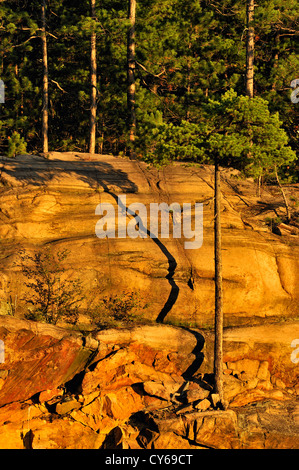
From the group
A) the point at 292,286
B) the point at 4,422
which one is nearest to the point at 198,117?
the point at 292,286

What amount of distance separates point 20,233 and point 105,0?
17209 mm

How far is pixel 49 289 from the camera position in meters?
19.7

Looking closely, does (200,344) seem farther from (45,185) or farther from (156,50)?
(156,50)

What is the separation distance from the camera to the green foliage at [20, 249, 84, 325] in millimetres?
19328

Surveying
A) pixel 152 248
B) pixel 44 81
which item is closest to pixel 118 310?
pixel 152 248

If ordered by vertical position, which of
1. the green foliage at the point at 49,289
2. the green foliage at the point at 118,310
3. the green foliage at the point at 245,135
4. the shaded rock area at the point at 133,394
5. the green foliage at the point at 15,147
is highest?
the green foliage at the point at 245,135

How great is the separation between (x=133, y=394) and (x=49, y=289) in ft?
14.7

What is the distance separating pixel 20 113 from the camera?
109 feet

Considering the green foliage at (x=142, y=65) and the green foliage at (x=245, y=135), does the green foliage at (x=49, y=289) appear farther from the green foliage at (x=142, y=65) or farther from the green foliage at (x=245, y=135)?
the green foliage at (x=142, y=65)

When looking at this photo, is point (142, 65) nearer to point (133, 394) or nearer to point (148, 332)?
point (148, 332)

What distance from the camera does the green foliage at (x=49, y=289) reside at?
19.3 m

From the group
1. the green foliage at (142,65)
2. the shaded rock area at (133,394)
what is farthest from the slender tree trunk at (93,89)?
the shaded rock area at (133,394)

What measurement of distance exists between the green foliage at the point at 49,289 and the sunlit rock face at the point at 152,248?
0.33 meters

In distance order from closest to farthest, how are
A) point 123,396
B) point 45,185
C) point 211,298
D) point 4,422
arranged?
point 4,422 < point 123,396 < point 211,298 < point 45,185
